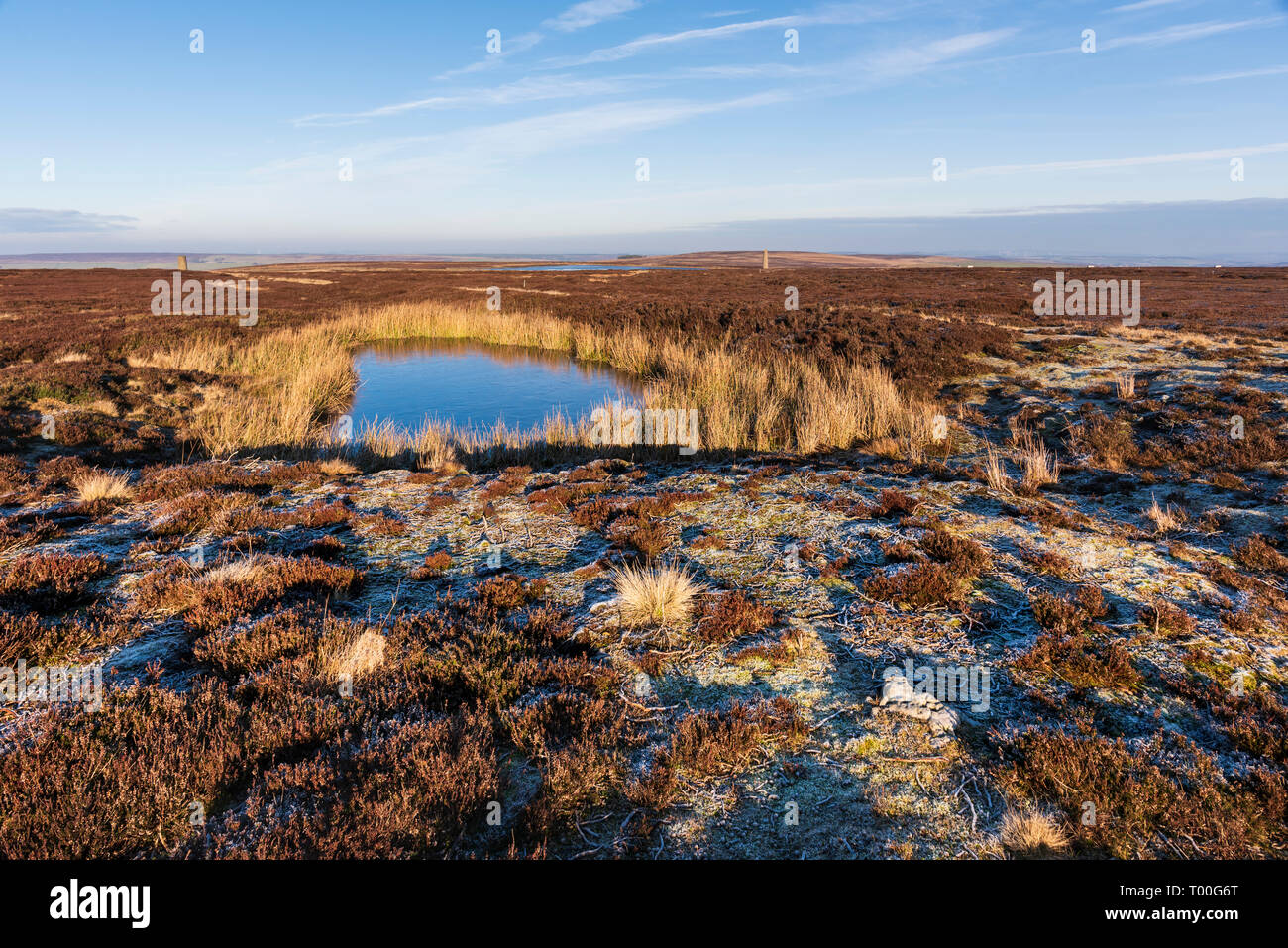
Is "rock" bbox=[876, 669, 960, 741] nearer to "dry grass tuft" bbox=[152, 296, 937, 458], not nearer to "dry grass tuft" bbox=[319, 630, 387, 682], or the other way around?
"dry grass tuft" bbox=[319, 630, 387, 682]

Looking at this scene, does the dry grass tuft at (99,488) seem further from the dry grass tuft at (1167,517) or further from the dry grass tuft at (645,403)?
the dry grass tuft at (1167,517)

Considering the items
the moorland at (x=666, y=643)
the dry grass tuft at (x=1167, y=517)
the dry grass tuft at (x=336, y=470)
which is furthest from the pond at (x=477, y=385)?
the dry grass tuft at (x=1167, y=517)

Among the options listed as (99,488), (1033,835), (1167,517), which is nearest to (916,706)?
(1033,835)

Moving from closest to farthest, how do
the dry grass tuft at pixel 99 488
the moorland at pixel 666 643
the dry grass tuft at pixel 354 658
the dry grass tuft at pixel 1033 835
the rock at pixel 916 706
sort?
the dry grass tuft at pixel 1033 835, the moorland at pixel 666 643, the rock at pixel 916 706, the dry grass tuft at pixel 354 658, the dry grass tuft at pixel 99 488

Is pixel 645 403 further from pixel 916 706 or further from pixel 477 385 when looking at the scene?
pixel 916 706

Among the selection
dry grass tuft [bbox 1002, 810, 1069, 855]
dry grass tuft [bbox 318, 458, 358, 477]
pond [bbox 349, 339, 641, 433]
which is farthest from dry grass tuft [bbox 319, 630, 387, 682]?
pond [bbox 349, 339, 641, 433]
